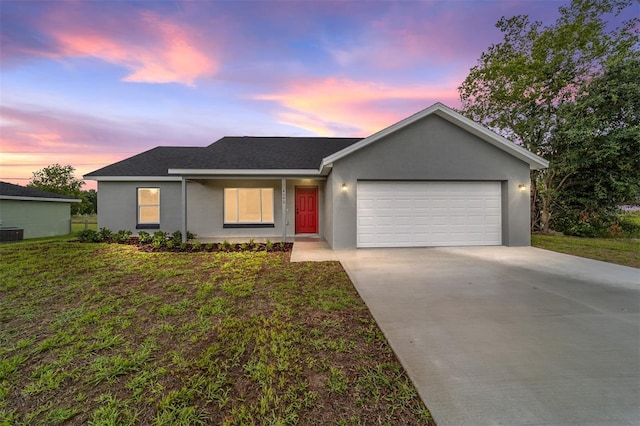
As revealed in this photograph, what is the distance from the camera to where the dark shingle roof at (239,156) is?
400 inches

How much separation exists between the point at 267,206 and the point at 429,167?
273 inches

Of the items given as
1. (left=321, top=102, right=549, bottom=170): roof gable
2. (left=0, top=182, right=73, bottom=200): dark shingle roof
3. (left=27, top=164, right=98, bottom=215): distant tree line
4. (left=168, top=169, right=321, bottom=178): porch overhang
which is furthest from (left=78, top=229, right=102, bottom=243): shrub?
(left=27, top=164, right=98, bottom=215): distant tree line

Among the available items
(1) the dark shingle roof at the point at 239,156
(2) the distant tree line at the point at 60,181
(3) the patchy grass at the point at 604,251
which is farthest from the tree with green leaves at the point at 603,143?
(2) the distant tree line at the point at 60,181

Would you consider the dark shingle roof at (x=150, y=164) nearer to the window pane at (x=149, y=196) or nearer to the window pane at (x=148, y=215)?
the window pane at (x=149, y=196)

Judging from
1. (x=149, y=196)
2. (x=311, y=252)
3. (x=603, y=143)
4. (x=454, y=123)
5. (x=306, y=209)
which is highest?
(x=454, y=123)

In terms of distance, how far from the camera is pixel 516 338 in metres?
3.04

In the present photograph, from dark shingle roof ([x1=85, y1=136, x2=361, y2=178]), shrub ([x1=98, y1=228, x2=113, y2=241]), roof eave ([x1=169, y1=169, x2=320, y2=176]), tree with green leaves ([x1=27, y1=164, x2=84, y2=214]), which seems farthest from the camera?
tree with green leaves ([x1=27, y1=164, x2=84, y2=214])

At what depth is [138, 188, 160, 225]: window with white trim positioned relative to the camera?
39.0ft

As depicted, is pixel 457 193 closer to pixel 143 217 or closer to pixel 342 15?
pixel 342 15

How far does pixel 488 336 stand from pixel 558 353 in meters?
0.61

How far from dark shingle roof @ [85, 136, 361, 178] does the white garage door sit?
2.79 meters

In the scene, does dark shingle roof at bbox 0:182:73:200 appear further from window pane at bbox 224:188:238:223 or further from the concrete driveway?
the concrete driveway

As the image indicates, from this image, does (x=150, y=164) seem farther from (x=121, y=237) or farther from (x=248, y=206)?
(x=248, y=206)

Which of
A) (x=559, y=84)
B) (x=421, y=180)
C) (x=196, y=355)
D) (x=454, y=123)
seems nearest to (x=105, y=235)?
(x=196, y=355)
